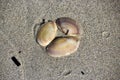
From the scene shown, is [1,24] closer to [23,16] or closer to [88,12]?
[23,16]

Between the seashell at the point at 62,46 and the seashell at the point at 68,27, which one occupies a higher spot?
the seashell at the point at 68,27

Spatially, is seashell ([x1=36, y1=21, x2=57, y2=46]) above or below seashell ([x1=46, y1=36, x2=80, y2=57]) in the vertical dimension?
above

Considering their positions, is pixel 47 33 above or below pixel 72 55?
above
